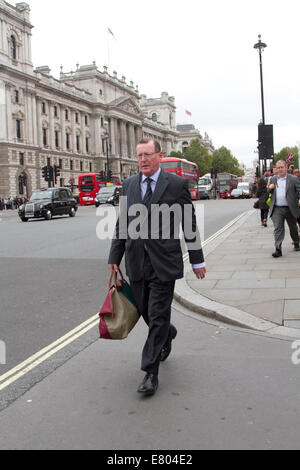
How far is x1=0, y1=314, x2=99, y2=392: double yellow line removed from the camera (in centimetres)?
374

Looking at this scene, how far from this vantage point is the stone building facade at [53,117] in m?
57.3

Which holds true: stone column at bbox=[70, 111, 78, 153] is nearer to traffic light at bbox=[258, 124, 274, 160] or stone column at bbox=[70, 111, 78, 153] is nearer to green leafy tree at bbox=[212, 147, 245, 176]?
green leafy tree at bbox=[212, 147, 245, 176]

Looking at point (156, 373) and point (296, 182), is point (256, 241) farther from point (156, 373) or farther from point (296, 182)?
point (156, 373)

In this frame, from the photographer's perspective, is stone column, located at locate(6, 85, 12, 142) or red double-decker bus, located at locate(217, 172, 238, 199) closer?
stone column, located at locate(6, 85, 12, 142)

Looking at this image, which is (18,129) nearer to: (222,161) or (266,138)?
(266,138)

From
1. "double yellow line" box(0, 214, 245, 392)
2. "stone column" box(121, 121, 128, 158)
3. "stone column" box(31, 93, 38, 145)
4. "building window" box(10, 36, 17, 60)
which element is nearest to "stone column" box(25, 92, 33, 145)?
"stone column" box(31, 93, 38, 145)

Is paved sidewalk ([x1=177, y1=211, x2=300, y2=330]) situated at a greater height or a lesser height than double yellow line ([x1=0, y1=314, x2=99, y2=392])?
greater

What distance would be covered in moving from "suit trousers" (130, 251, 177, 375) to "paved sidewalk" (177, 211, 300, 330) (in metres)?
1.58

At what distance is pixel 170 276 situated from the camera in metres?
3.51

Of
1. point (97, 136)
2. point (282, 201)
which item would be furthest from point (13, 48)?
point (282, 201)

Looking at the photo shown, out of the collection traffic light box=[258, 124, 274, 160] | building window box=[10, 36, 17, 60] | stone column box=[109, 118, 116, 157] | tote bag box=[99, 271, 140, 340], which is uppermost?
building window box=[10, 36, 17, 60]

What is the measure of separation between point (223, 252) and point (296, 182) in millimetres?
2111

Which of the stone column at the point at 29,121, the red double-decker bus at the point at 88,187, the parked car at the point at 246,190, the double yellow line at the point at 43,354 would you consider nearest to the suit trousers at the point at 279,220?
the double yellow line at the point at 43,354

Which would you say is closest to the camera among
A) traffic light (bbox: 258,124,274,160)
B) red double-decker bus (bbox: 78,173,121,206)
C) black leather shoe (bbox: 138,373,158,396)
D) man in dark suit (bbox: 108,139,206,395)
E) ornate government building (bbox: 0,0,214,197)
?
black leather shoe (bbox: 138,373,158,396)
